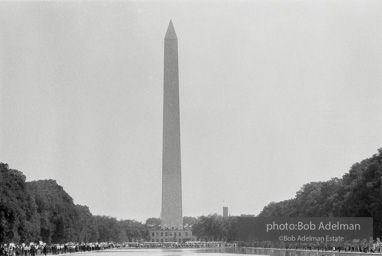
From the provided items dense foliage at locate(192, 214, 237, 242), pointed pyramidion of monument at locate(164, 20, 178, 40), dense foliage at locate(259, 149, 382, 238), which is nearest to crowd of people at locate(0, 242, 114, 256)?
dense foliage at locate(259, 149, 382, 238)

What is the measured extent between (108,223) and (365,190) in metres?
90.4

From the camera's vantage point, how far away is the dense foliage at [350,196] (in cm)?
6188

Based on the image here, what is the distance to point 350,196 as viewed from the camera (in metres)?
66.8

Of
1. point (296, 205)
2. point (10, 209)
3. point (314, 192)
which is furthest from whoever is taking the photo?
point (296, 205)

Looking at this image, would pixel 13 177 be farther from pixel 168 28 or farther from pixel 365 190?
pixel 168 28

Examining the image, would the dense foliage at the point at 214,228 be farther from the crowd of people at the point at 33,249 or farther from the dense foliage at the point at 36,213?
the crowd of people at the point at 33,249

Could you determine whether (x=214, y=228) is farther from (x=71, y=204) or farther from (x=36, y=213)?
(x=36, y=213)

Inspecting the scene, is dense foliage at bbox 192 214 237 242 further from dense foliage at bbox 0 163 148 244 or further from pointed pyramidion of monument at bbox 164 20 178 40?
pointed pyramidion of monument at bbox 164 20 178 40

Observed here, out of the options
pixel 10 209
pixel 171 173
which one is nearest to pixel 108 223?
pixel 171 173

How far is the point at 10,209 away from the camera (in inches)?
2002

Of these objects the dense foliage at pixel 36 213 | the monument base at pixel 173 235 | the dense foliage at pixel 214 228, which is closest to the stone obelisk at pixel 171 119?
the dense foliage at pixel 36 213

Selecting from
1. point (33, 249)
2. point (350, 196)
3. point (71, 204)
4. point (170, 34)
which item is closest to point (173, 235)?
point (170, 34)

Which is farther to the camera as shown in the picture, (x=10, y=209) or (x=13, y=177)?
(x=13, y=177)

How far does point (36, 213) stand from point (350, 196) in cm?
2631
